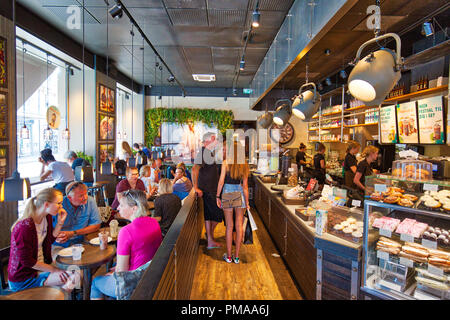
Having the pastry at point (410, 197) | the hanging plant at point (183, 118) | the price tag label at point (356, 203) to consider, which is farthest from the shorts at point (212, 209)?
the hanging plant at point (183, 118)

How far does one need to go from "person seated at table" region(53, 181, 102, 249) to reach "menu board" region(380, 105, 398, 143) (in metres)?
5.15

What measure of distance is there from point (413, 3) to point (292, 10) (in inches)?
64.6

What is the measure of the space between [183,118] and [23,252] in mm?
10542

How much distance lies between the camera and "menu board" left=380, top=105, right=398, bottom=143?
528cm

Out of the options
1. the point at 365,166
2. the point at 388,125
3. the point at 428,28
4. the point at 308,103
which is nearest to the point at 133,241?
the point at 308,103

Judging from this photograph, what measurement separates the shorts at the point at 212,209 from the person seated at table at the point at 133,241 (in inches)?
87.7

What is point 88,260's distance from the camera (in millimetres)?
2775

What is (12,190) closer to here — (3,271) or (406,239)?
(3,271)

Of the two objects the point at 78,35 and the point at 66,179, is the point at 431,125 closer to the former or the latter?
the point at 66,179

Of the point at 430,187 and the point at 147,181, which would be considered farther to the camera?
the point at 147,181

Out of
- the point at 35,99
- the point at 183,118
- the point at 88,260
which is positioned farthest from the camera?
the point at 183,118

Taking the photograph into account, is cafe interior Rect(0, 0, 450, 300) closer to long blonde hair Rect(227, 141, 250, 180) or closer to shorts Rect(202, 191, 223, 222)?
shorts Rect(202, 191, 223, 222)

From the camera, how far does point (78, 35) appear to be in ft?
22.2

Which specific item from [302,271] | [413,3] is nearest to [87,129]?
[302,271]
